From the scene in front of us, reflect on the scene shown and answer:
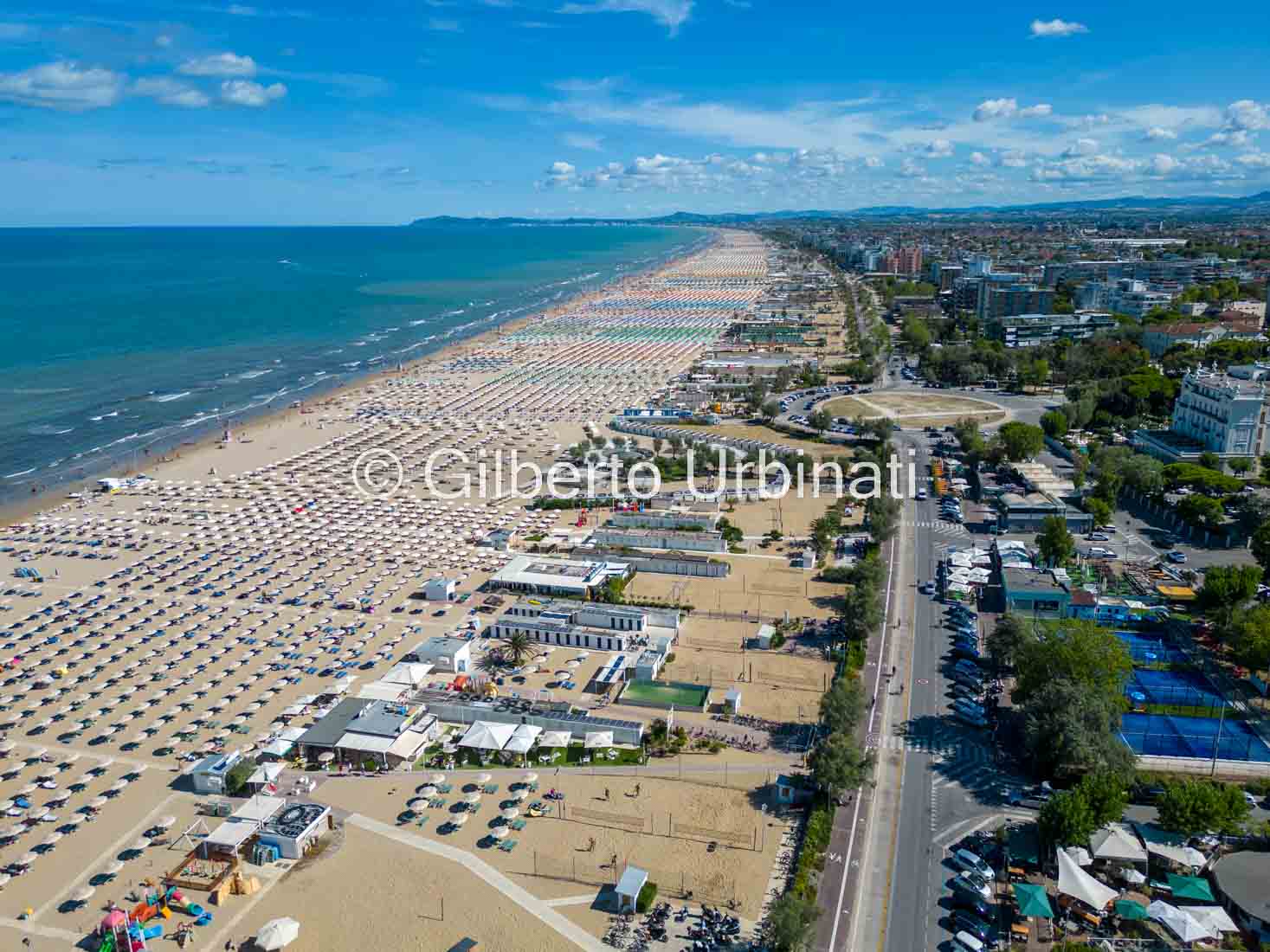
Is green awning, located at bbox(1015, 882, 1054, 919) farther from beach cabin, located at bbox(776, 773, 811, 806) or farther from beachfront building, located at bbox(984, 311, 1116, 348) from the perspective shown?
beachfront building, located at bbox(984, 311, 1116, 348)

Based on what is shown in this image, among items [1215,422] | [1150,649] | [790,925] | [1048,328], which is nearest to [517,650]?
[790,925]

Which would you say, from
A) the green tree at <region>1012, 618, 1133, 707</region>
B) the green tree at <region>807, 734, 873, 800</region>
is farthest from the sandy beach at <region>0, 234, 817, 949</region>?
the green tree at <region>1012, 618, 1133, 707</region>

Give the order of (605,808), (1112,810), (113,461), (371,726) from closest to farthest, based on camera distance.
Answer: (1112,810)
(605,808)
(371,726)
(113,461)

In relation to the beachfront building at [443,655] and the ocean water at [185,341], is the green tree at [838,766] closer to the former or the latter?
the beachfront building at [443,655]

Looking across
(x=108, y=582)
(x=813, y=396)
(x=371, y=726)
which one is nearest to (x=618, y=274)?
(x=813, y=396)

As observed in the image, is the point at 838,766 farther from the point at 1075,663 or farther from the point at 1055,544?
the point at 1055,544

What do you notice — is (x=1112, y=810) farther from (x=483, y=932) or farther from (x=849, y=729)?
(x=483, y=932)
